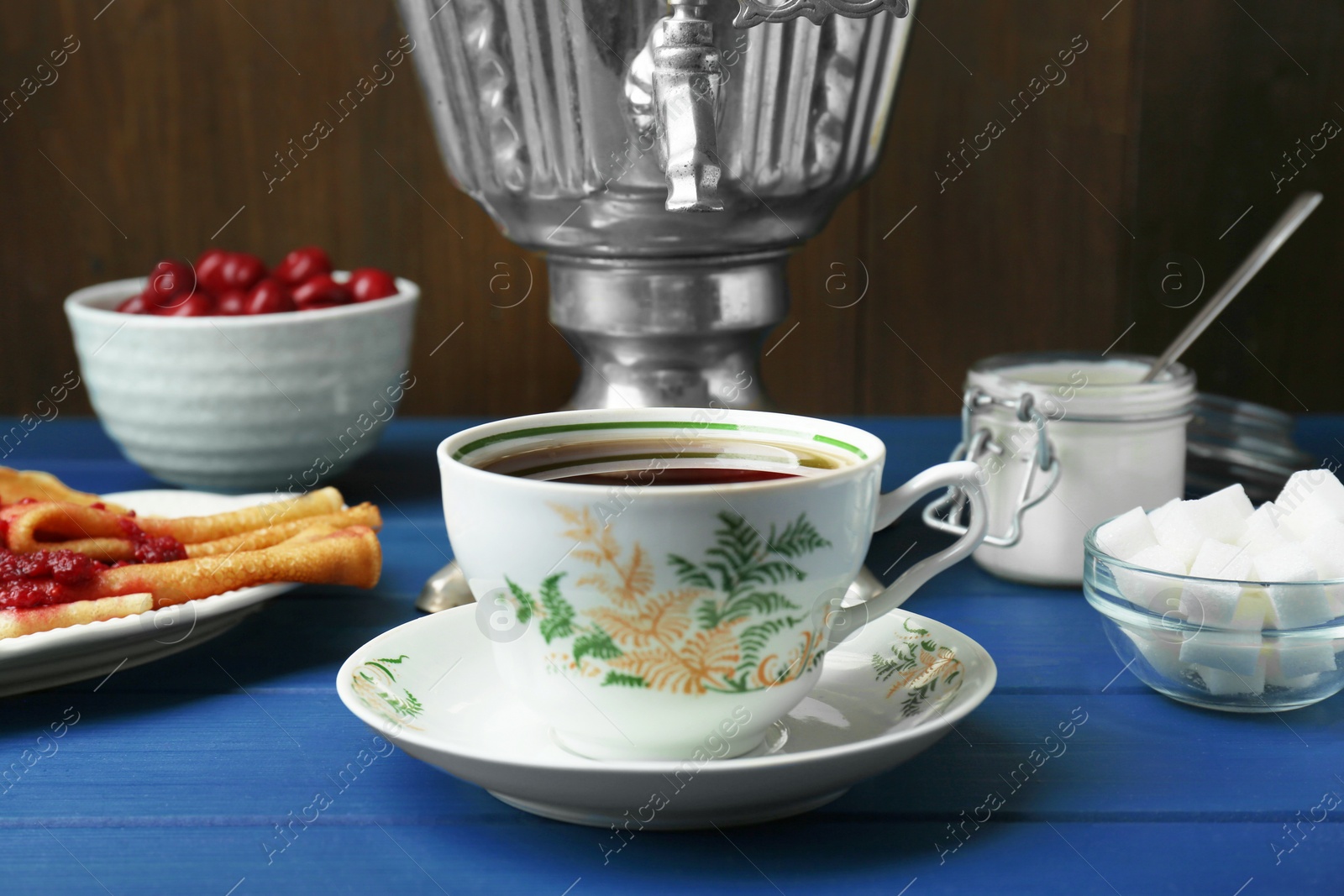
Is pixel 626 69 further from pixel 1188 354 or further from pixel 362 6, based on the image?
pixel 1188 354

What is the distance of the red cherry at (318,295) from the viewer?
658 millimetres

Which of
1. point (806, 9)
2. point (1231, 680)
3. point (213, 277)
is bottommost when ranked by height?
point (1231, 680)

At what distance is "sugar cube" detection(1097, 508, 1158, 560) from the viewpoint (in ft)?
1.34

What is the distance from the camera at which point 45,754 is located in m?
0.36

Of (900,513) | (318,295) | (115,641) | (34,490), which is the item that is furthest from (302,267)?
(900,513)

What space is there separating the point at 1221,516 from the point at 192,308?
0.49m

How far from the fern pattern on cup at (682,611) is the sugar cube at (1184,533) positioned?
0.50ft

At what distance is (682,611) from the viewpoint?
0.30 metres

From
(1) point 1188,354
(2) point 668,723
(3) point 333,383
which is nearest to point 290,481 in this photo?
(3) point 333,383

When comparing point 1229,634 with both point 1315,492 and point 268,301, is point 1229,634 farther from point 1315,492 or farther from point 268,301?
point 268,301

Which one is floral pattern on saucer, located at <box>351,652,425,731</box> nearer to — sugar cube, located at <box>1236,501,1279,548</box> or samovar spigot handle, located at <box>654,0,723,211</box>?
samovar spigot handle, located at <box>654,0,723,211</box>

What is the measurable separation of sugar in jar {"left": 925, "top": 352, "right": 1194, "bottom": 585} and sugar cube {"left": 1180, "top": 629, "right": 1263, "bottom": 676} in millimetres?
119

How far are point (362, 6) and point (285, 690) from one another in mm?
654

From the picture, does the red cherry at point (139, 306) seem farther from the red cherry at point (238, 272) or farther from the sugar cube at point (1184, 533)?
the sugar cube at point (1184, 533)
